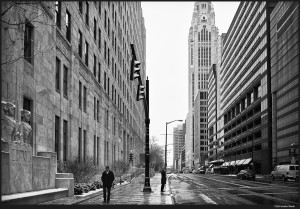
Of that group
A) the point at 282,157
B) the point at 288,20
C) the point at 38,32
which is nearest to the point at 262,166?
the point at 282,157

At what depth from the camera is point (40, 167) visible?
21.5m

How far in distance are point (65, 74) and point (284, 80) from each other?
5967 cm

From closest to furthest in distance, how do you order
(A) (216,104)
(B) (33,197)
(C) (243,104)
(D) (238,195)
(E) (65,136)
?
1. (B) (33,197)
2. (D) (238,195)
3. (E) (65,136)
4. (C) (243,104)
5. (A) (216,104)

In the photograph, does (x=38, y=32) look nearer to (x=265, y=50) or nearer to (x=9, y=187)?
(x=9, y=187)

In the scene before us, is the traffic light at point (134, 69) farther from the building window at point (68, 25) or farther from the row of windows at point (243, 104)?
the row of windows at point (243, 104)

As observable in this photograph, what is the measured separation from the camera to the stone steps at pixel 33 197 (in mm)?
15284

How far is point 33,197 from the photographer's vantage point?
17516 millimetres

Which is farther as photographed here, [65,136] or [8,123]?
[65,136]

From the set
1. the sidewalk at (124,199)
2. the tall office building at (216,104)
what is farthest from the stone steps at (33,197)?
the tall office building at (216,104)

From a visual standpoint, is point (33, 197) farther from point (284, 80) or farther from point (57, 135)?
point (284, 80)

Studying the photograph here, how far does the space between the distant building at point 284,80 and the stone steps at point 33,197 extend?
59539 millimetres

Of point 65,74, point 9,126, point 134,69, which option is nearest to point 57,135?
point 65,74

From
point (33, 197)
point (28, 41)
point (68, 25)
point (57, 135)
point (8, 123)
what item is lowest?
point (33, 197)

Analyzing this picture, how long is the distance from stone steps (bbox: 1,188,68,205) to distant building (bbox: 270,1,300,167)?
59539 millimetres
